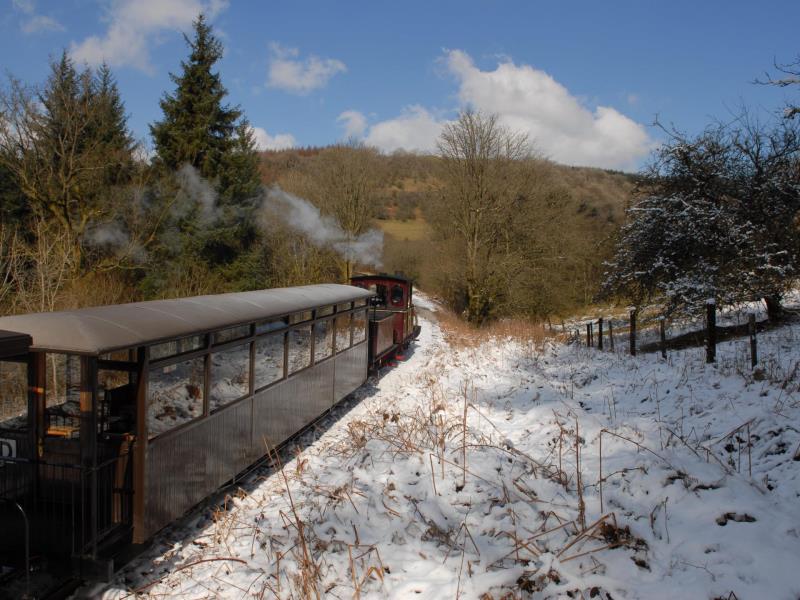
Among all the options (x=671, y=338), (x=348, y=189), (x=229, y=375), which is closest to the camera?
(x=229, y=375)

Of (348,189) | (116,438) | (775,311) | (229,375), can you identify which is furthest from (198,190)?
(775,311)

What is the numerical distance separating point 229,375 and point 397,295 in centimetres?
1051

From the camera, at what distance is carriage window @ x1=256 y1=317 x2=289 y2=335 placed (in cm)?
674

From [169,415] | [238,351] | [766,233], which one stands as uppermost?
[766,233]

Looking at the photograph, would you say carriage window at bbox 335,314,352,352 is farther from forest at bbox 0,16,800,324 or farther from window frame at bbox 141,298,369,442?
forest at bbox 0,16,800,324

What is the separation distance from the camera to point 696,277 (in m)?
12.2

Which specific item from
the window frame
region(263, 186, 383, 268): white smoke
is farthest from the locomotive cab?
region(263, 186, 383, 268): white smoke

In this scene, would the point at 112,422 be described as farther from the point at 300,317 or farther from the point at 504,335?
the point at 504,335

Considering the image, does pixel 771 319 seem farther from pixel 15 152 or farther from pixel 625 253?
pixel 15 152

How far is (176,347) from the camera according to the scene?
16.6 ft

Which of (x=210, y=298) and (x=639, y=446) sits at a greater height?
(x=210, y=298)

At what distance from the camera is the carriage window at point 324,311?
29.5 ft

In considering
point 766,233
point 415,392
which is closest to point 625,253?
point 766,233

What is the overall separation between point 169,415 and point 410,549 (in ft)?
7.78
